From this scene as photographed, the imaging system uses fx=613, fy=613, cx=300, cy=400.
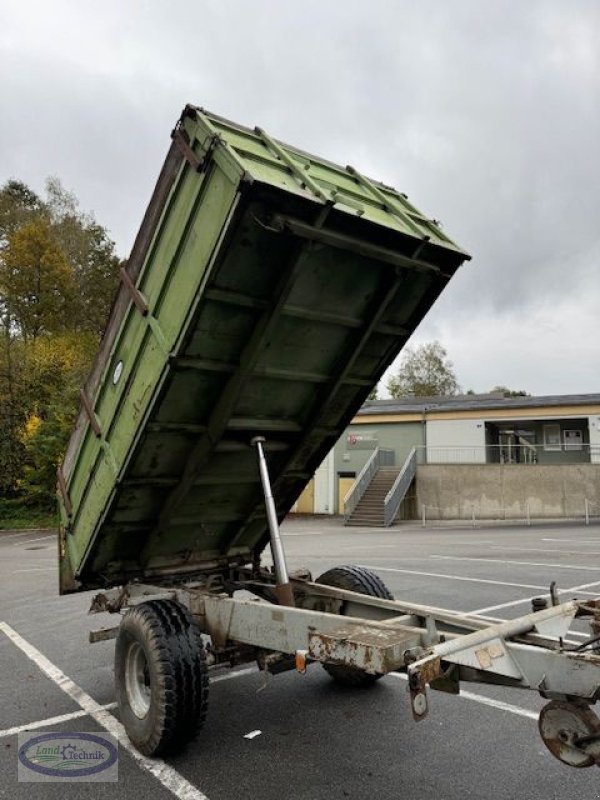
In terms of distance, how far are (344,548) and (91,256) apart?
31.8m

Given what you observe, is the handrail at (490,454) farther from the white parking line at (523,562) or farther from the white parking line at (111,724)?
the white parking line at (111,724)

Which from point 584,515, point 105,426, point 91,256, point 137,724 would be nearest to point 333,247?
point 105,426

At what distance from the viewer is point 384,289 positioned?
171 inches

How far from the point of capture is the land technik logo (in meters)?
3.86

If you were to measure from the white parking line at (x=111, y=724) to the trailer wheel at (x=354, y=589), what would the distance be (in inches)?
67.5

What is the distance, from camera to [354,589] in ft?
17.2

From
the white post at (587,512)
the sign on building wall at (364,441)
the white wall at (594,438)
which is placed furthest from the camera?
the sign on building wall at (364,441)

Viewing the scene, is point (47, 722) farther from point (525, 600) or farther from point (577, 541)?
point (577, 541)

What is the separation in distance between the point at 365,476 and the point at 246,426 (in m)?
25.6

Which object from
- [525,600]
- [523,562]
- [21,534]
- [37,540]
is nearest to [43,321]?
[21,534]

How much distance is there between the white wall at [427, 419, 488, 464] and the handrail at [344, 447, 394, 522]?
2200mm

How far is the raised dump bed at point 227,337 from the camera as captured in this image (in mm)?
3634

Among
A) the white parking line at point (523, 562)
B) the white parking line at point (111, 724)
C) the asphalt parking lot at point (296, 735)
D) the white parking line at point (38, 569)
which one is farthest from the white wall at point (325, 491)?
the white parking line at point (111, 724)

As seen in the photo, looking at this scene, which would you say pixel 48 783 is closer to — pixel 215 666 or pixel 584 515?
pixel 215 666
